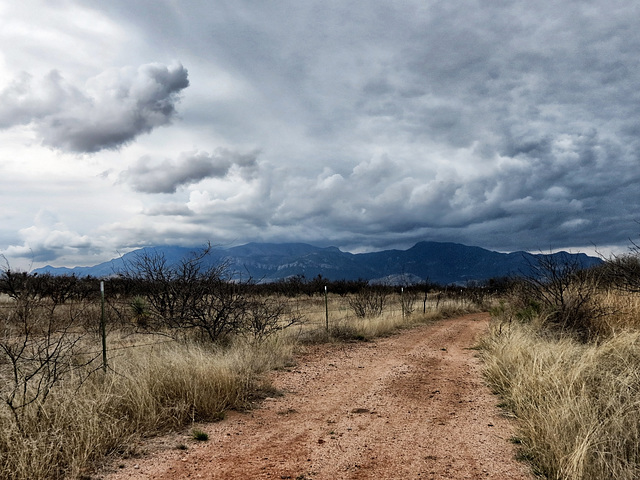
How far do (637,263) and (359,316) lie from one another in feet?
35.2

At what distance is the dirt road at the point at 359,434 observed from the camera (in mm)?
4480

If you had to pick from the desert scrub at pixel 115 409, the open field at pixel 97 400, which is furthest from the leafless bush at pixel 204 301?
the desert scrub at pixel 115 409

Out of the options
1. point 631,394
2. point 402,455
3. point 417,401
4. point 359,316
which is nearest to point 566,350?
point 631,394

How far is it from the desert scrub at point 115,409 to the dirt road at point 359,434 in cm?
40

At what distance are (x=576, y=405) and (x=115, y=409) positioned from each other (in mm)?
5523

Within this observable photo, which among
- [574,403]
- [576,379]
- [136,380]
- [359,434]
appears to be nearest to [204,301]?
[136,380]

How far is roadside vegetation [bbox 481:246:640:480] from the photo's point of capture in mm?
4184

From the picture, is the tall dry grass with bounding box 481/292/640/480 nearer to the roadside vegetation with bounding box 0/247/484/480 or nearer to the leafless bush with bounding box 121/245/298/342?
the roadside vegetation with bounding box 0/247/484/480

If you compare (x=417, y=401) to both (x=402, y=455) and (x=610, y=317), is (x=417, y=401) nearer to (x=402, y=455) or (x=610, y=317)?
(x=402, y=455)

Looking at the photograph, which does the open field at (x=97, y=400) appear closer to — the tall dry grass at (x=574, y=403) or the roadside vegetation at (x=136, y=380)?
the roadside vegetation at (x=136, y=380)

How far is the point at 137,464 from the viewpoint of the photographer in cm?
464

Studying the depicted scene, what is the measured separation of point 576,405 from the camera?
16.1ft

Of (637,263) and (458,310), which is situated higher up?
(637,263)

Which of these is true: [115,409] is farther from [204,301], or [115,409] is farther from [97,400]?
[204,301]
